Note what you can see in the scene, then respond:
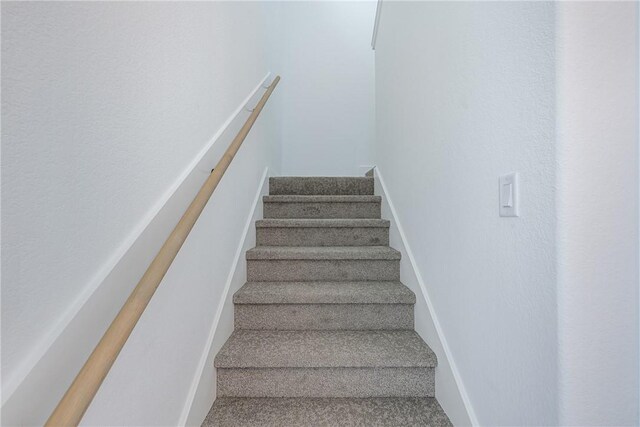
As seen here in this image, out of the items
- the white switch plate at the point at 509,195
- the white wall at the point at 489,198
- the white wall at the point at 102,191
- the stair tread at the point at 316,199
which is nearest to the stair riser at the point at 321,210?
the stair tread at the point at 316,199

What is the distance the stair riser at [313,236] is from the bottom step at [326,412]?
921mm

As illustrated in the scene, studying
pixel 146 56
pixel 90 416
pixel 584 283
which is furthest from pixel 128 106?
pixel 584 283

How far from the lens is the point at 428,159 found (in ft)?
4.28

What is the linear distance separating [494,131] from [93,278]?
105 centimetres

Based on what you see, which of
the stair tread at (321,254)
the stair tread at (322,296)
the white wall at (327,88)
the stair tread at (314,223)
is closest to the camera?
the stair tread at (322,296)

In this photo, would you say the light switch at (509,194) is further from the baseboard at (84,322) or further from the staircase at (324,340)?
the baseboard at (84,322)

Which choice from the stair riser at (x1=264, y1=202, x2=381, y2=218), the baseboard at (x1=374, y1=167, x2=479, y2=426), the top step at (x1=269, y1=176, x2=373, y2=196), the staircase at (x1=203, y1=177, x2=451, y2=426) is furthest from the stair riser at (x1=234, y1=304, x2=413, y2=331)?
the top step at (x1=269, y1=176, x2=373, y2=196)

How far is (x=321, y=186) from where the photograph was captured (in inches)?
98.3

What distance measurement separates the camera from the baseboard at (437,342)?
0.99 meters

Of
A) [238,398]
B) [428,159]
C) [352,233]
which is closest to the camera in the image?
[238,398]

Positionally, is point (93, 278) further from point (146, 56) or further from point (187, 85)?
point (187, 85)

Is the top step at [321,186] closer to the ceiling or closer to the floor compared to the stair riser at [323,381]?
closer to the ceiling

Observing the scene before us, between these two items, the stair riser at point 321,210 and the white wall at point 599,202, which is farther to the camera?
the stair riser at point 321,210

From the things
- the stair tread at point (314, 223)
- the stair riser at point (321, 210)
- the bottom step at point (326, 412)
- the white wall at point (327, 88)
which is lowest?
the bottom step at point (326, 412)
